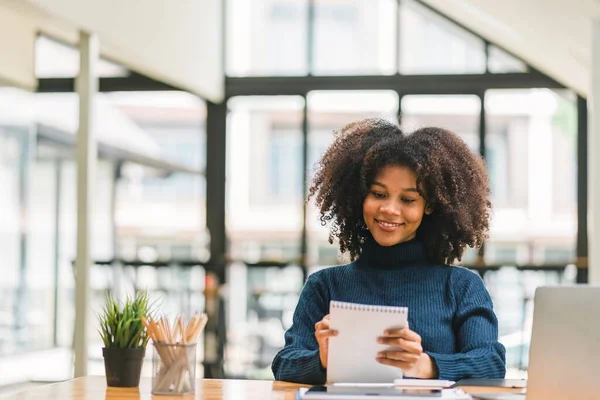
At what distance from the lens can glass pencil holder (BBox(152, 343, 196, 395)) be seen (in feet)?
7.20

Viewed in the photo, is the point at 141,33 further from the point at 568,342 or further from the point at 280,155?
the point at 568,342

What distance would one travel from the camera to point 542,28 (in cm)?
615

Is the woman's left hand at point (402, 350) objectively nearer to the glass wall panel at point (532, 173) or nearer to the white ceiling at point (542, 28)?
the white ceiling at point (542, 28)

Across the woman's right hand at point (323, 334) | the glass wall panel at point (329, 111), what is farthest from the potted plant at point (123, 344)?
the glass wall panel at point (329, 111)

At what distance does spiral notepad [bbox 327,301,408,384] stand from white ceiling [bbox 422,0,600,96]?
11.9 feet

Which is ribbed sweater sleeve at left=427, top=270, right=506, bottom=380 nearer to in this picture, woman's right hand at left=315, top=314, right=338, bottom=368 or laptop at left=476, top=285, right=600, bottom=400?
woman's right hand at left=315, top=314, right=338, bottom=368

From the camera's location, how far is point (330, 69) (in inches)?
296

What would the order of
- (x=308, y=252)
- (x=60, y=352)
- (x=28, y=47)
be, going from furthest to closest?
(x=308, y=252), (x=60, y=352), (x=28, y=47)

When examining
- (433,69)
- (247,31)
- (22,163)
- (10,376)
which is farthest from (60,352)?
(433,69)

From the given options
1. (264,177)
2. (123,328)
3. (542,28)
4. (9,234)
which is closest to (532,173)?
(542,28)

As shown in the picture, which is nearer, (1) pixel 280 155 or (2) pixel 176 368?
(2) pixel 176 368

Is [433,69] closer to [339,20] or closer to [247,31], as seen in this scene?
[339,20]

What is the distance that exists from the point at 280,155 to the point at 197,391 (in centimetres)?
532

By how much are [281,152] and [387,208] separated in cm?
521
